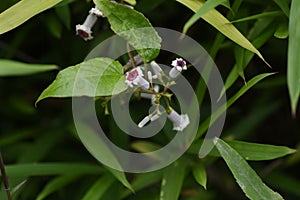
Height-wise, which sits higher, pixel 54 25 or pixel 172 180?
pixel 54 25

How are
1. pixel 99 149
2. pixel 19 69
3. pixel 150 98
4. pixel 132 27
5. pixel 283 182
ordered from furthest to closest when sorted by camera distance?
pixel 283 182 < pixel 99 149 < pixel 150 98 < pixel 132 27 < pixel 19 69

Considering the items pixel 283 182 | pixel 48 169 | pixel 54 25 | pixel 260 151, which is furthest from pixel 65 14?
pixel 283 182

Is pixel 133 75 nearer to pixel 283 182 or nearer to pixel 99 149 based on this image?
pixel 99 149

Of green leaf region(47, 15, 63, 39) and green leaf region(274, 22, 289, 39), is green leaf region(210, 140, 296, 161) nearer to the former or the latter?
green leaf region(274, 22, 289, 39)

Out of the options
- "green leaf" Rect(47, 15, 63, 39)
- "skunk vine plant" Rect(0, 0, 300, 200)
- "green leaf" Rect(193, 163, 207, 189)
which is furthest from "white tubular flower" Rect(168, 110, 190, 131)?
"green leaf" Rect(47, 15, 63, 39)

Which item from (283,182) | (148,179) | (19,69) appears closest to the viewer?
(19,69)

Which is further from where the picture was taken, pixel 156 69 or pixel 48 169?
pixel 48 169

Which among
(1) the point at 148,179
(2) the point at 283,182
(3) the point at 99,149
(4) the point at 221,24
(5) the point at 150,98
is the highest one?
(4) the point at 221,24

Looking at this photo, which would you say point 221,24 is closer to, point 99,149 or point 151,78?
point 151,78
